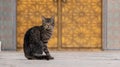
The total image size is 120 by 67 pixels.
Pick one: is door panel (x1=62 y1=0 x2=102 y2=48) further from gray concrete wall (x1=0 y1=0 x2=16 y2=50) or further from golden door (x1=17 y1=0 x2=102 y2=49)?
gray concrete wall (x1=0 y1=0 x2=16 y2=50)

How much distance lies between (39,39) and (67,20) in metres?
4.19

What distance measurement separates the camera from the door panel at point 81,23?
1541 cm

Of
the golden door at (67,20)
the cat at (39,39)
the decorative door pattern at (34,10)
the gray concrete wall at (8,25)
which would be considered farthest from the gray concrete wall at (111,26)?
the cat at (39,39)

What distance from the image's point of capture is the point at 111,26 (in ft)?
50.5

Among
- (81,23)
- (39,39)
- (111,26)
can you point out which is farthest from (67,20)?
(39,39)

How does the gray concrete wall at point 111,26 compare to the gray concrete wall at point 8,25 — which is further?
the gray concrete wall at point 111,26

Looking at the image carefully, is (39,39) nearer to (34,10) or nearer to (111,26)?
(34,10)

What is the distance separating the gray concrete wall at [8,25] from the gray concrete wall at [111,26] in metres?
2.75

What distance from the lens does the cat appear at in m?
11.2

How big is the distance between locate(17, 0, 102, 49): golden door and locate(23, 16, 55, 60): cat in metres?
3.97

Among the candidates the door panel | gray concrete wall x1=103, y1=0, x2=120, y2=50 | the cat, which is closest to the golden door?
the door panel

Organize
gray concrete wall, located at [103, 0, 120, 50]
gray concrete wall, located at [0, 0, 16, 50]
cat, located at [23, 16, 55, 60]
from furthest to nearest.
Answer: gray concrete wall, located at [103, 0, 120, 50] → gray concrete wall, located at [0, 0, 16, 50] → cat, located at [23, 16, 55, 60]

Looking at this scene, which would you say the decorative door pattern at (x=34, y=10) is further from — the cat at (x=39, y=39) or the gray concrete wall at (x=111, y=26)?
the cat at (x=39, y=39)

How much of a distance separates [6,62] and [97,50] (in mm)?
4810
